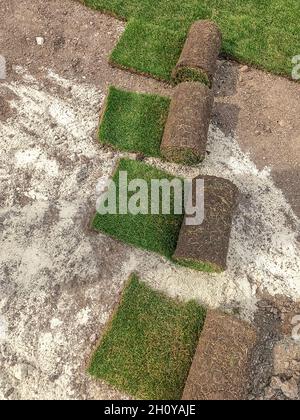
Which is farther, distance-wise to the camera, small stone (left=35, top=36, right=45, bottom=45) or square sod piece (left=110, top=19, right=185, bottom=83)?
small stone (left=35, top=36, right=45, bottom=45)

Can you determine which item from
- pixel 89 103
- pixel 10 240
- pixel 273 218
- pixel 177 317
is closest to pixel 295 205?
pixel 273 218

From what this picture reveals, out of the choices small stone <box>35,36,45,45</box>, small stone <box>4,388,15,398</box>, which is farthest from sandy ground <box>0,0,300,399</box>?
small stone <box>35,36,45,45</box>

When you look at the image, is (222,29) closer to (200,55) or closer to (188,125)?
(200,55)

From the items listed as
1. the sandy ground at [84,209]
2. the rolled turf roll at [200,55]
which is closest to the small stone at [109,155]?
the sandy ground at [84,209]

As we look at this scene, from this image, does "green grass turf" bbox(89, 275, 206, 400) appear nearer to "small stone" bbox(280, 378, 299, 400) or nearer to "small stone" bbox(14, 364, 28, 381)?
"small stone" bbox(14, 364, 28, 381)

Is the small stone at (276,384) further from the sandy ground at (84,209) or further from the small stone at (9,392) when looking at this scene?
the small stone at (9,392)

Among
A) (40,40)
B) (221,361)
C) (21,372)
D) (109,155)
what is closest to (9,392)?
(21,372)
